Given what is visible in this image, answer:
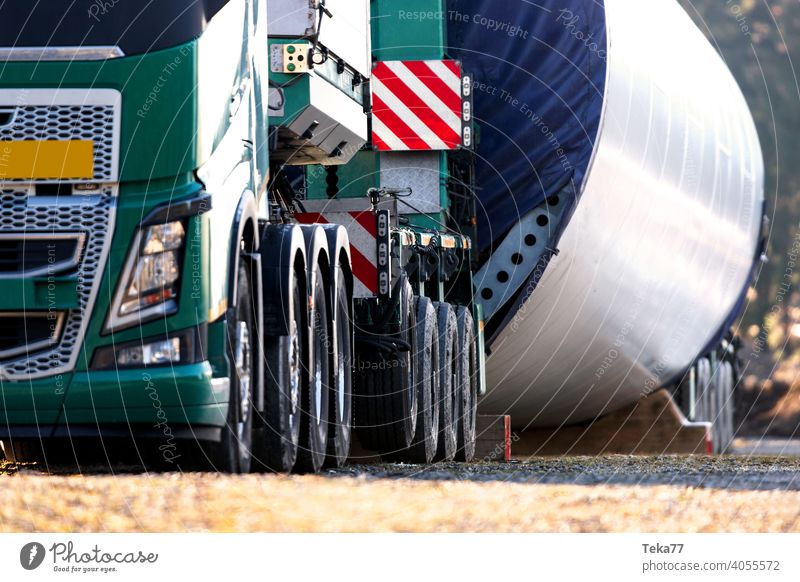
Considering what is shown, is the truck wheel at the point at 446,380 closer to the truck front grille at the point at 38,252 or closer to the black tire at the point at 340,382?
the black tire at the point at 340,382

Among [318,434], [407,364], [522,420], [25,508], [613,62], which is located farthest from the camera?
[522,420]

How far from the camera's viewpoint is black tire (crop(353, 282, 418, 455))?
1148cm

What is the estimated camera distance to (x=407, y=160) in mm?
14094

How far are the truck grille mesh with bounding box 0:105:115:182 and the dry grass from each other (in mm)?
1420

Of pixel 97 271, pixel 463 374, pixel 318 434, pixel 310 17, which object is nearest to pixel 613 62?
pixel 463 374

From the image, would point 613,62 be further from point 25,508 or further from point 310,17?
point 25,508

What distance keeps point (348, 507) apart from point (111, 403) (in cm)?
130

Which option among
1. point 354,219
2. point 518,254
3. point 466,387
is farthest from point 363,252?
point 518,254

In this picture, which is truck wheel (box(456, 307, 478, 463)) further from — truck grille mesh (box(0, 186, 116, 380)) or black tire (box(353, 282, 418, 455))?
truck grille mesh (box(0, 186, 116, 380))

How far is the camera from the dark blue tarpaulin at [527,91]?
580 inches

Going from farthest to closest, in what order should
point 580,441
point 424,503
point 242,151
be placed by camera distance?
point 580,441 → point 242,151 → point 424,503

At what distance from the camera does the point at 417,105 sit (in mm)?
14250

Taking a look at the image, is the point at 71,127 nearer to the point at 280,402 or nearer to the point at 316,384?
the point at 280,402

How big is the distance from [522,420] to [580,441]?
2032mm
